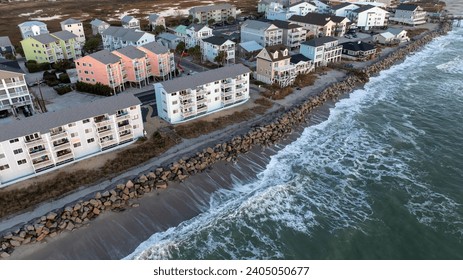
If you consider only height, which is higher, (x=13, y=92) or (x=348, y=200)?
(x=13, y=92)

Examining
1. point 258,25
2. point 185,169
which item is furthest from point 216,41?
point 185,169

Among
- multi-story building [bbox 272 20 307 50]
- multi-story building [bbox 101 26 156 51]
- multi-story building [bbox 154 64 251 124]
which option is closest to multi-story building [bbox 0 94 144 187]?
multi-story building [bbox 154 64 251 124]

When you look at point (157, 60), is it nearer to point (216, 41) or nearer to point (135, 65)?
point (135, 65)

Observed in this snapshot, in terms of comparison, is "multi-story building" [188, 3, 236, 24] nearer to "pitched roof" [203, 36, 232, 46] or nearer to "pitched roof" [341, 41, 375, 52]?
"pitched roof" [203, 36, 232, 46]

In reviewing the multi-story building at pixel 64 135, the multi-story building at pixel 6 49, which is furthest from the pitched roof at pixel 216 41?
the multi-story building at pixel 6 49

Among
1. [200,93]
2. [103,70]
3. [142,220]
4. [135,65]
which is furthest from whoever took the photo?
[135,65]

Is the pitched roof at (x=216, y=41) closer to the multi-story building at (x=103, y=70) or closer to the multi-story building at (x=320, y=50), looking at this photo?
the multi-story building at (x=320, y=50)
